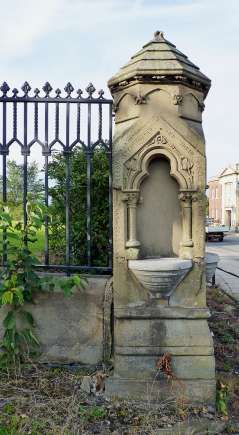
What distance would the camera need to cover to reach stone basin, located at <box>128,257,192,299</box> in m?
2.93

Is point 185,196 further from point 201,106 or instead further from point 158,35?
point 158,35

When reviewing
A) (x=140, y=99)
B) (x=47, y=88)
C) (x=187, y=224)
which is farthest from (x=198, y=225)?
(x=47, y=88)

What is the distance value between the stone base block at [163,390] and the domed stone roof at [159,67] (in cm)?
262

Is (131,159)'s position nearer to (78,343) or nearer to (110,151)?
(110,151)

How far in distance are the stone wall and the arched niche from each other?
65 centimetres

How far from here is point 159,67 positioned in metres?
3.04

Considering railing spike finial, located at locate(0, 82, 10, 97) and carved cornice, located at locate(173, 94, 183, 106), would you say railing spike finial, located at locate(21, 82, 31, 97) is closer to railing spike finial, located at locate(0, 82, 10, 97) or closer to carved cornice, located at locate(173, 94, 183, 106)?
railing spike finial, located at locate(0, 82, 10, 97)

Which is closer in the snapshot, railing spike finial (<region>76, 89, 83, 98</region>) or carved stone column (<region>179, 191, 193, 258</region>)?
carved stone column (<region>179, 191, 193, 258</region>)

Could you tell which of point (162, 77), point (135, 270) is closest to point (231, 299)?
point (135, 270)

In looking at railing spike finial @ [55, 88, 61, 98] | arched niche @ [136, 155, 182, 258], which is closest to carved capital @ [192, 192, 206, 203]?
arched niche @ [136, 155, 182, 258]

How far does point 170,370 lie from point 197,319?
490 millimetres

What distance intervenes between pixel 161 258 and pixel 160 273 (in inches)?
12.4

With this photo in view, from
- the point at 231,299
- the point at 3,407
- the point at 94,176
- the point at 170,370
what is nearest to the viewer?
the point at 3,407

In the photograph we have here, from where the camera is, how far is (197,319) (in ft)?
10.3
